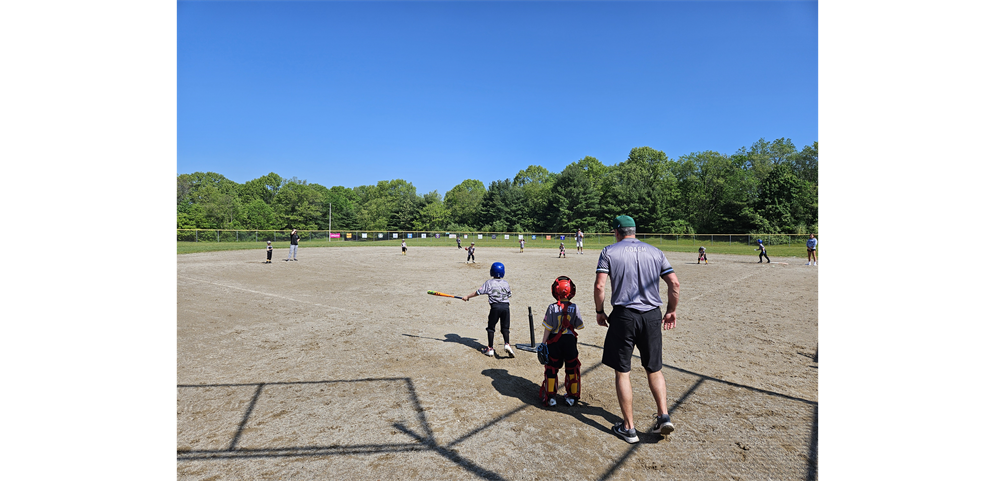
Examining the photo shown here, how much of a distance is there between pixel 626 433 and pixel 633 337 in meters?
0.88

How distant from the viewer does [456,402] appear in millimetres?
4688

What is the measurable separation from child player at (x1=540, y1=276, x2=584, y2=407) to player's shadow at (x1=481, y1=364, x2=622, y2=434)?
4.2 inches

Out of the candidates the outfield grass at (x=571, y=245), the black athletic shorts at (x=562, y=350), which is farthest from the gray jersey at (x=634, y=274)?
the outfield grass at (x=571, y=245)

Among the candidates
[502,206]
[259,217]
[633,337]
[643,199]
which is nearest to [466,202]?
[502,206]

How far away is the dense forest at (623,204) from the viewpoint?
179 feet

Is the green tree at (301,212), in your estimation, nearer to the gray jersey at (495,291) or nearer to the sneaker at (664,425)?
the gray jersey at (495,291)

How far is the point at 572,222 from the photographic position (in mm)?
63906

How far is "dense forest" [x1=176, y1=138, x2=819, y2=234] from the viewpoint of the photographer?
179 feet

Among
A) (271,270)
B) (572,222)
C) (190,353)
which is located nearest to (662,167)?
(572,222)

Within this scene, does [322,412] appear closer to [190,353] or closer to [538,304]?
[190,353]

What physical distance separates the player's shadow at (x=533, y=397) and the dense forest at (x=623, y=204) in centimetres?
5405
